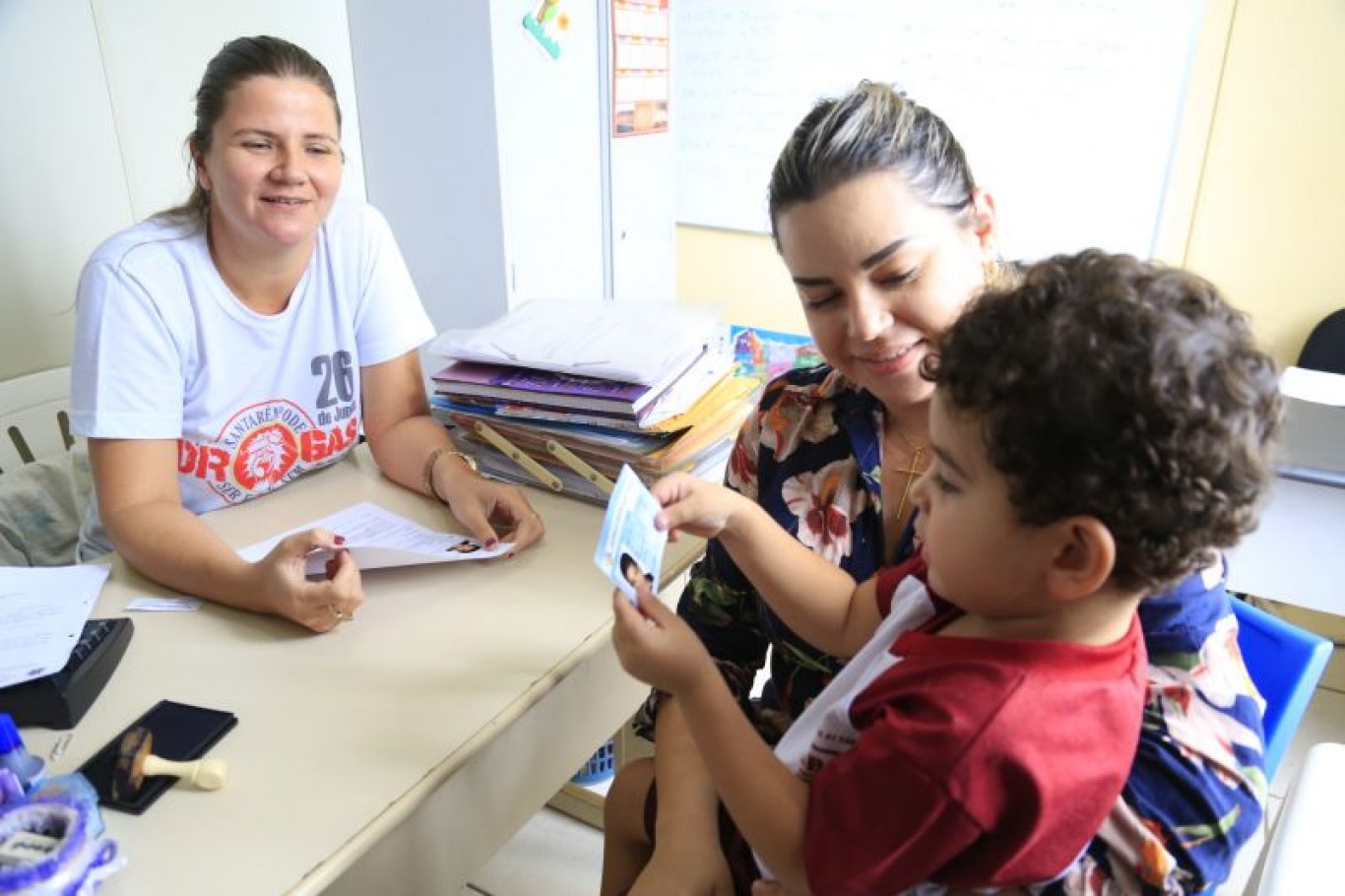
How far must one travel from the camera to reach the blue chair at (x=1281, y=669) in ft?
2.97

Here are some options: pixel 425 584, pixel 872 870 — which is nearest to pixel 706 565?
pixel 425 584

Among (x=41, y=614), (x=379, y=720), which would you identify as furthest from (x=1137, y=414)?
(x=41, y=614)

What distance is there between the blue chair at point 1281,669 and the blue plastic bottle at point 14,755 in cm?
112

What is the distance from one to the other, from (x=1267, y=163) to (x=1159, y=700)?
251 cm

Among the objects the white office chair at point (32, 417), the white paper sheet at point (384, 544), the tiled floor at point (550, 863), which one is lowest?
the tiled floor at point (550, 863)

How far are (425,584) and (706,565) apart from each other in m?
0.37

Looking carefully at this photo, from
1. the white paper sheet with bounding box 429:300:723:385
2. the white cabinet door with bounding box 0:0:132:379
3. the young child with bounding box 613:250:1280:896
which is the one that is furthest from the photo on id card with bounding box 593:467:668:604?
the white cabinet door with bounding box 0:0:132:379

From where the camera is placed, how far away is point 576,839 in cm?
201

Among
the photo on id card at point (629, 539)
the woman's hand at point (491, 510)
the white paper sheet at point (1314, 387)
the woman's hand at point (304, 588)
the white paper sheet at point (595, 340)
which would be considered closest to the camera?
the photo on id card at point (629, 539)

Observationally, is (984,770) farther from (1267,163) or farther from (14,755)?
(1267,163)

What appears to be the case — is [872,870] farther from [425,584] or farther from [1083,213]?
[1083,213]

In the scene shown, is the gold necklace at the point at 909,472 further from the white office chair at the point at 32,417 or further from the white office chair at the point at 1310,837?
the white office chair at the point at 32,417

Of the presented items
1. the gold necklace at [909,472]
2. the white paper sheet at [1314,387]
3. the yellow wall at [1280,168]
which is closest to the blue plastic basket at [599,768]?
the gold necklace at [909,472]

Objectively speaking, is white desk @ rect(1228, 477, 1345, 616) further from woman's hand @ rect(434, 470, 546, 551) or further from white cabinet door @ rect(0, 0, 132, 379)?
white cabinet door @ rect(0, 0, 132, 379)
